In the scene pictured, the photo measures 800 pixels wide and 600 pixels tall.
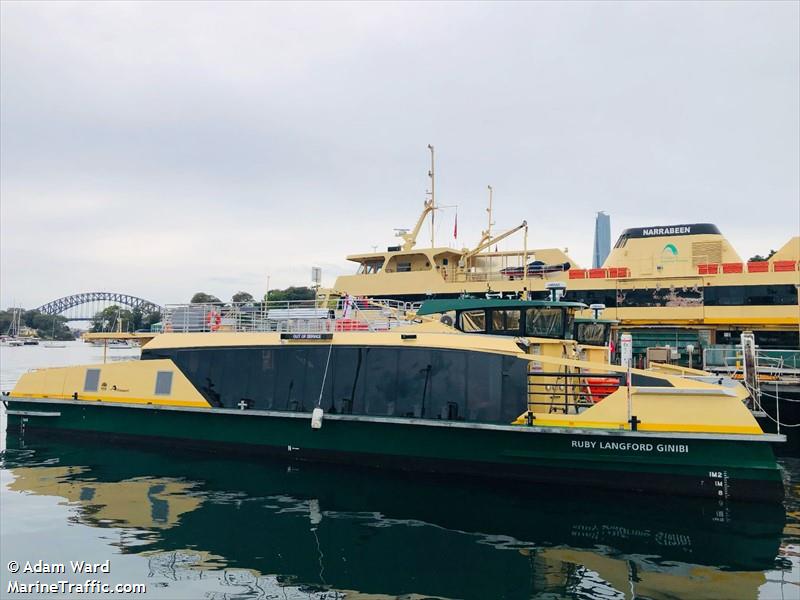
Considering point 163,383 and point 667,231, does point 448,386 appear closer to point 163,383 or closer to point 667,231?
point 163,383

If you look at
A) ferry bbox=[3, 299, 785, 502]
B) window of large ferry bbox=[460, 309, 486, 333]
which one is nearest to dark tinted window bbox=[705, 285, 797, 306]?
ferry bbox=[3, 299, 785, 502]

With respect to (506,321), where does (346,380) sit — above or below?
below

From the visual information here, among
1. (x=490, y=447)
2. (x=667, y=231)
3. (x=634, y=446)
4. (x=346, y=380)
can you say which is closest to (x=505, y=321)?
(x=490, y=447)

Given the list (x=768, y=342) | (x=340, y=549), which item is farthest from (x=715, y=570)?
(x=768, y=342)

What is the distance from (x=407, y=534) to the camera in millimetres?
8578

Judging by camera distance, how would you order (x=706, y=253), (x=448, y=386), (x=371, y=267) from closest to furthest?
(x=448, y=386) → (x=706, y=253) → (x=371, y=267)

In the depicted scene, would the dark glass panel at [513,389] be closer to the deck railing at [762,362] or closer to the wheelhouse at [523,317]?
the wheelhouse at [523,317]

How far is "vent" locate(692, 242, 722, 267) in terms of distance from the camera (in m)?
25.5

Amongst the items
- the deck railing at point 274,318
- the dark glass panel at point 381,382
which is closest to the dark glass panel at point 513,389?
the dark glass panel at point 381,382

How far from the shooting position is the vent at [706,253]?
83.8 ft

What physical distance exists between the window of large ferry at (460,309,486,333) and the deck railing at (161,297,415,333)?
1.59 meters

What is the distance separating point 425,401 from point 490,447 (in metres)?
1.58

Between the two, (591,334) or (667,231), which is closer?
(591,334)

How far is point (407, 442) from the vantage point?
11586mm
